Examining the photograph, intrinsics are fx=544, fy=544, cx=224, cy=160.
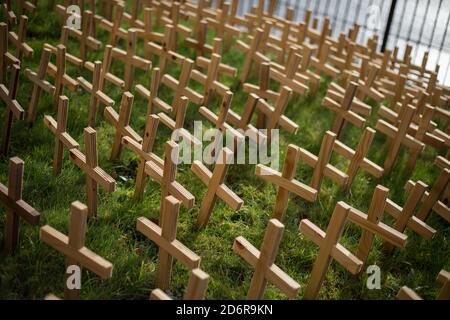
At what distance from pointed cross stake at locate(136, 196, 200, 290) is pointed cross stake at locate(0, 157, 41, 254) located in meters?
0.52

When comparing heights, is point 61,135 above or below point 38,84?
below

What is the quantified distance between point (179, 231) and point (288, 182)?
704 millimetres

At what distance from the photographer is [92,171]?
9.74ft

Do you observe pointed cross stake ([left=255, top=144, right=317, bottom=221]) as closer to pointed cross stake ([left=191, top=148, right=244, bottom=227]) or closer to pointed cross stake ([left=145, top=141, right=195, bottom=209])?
pointed cross stake ([left=191, top=148, right=244, bottom=227])

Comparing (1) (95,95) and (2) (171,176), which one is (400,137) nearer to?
(2) (171,176)

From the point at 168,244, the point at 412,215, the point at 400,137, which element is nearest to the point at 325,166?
the point at 412,215

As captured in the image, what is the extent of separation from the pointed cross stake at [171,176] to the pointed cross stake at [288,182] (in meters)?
0.50

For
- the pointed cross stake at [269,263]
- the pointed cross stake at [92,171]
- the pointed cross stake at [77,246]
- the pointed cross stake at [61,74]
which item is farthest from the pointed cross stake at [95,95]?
the pointed cross stake at [269,263]

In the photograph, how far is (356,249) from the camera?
3291mm

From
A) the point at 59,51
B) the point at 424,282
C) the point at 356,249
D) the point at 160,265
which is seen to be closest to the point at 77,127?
the point at 59,51

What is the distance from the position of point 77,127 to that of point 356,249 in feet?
6.96

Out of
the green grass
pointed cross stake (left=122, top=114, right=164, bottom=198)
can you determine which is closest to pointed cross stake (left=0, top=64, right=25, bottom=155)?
the green grass

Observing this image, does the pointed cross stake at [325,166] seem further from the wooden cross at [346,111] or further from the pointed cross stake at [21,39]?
the pointed cross stake at [21,39]

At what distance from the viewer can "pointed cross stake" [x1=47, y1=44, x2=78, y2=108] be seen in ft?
12.7
